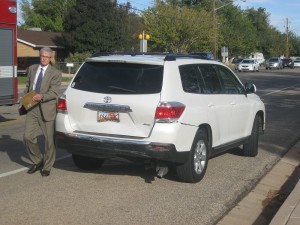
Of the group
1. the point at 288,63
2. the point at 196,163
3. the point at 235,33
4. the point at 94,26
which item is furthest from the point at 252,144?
the point at 288,63

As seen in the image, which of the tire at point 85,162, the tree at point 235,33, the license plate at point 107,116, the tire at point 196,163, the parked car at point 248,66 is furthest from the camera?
the tree at point 235,33

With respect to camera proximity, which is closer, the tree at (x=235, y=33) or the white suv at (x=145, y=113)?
the white suv at (x=145, y=113)

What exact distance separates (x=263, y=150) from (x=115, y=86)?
4.20 m

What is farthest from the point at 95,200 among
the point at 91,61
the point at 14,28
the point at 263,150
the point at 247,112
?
the point at 14,28

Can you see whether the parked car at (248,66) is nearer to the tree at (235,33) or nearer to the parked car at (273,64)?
the parked car at (273,64)

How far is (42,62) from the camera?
7328 mm

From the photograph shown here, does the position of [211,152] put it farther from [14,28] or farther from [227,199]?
[14,28]

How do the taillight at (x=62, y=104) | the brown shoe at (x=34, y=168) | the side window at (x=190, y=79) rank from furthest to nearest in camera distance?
the brown shoe at (x=34, y=168)
the taillight at (x=62, y=104)
the side window at (x=190, y=79)

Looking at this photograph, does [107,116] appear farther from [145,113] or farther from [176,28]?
[176,28]

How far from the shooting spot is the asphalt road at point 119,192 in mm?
5723

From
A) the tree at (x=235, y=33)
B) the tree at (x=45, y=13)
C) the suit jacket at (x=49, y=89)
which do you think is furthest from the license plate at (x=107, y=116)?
the tree at (x=45, y=13)

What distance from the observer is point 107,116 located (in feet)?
22.3

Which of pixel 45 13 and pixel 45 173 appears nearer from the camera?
pixel 45 173

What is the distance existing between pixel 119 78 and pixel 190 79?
1.00 meters
